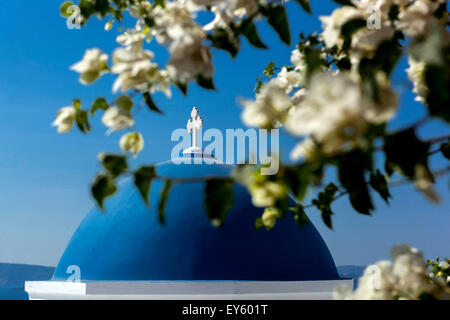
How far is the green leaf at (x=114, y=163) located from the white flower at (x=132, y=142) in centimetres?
40

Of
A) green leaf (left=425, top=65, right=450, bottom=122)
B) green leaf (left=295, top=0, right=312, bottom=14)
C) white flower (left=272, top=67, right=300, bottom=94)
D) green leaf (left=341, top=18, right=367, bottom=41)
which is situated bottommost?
green leaf (left=425, top=65, right=450, bottom=122)

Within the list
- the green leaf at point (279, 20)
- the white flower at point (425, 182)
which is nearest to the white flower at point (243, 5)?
the green leaf at point (279, 20)

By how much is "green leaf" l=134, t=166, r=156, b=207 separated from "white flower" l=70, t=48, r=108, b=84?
45cm

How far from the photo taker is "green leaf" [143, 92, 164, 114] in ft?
5.30

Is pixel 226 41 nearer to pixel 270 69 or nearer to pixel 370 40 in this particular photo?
pixel 370 40

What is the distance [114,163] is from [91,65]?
1.43ft

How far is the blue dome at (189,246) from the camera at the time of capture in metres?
6.13

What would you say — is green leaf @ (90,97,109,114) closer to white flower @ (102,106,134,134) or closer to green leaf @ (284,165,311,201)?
white flower @ (102,106,134,134)

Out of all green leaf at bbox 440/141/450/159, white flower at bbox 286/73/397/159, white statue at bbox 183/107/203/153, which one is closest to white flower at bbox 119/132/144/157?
white flower at bbox 286/73/397/159

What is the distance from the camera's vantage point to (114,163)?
121 centimetres

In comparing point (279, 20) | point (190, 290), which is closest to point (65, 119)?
point (279, 20)

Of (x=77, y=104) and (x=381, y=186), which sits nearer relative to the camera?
(x=77, y=104)
